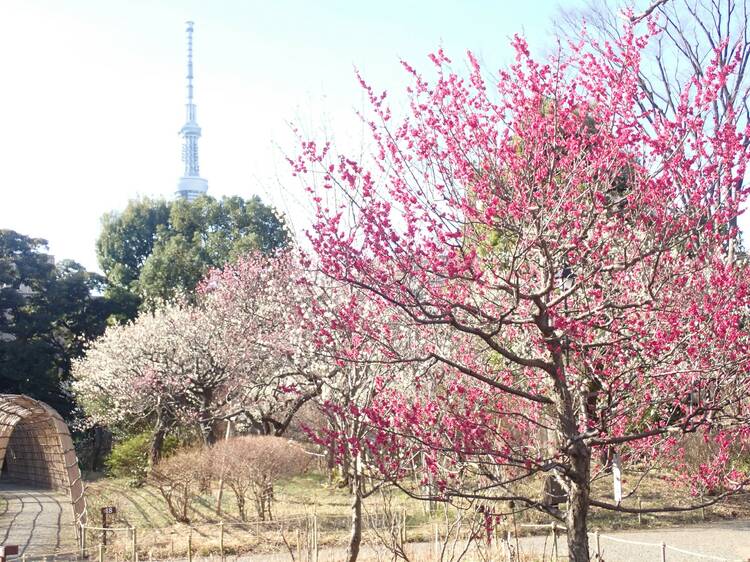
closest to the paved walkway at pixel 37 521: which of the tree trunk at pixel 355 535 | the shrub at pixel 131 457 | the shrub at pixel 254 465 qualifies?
the shrub at pixel 131 457

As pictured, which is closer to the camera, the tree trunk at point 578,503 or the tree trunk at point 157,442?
the tree trunk at point 578,503

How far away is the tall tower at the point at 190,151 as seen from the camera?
108 metres

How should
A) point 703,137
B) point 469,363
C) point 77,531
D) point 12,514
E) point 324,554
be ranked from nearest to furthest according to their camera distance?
point 703,137 < point 469,363 < point 324,554 < point 77,531 < point 12,514

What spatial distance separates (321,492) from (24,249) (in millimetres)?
15729

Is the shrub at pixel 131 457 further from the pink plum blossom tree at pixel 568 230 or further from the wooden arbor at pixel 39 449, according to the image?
the pink plum blossom tree at pixel 568 230

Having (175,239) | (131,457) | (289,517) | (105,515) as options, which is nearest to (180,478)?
(105,515)

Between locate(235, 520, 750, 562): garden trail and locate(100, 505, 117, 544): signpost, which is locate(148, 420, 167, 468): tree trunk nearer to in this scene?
locate(100, 505, 117, 544): signpost

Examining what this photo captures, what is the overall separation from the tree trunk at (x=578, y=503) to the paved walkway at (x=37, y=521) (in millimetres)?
9071

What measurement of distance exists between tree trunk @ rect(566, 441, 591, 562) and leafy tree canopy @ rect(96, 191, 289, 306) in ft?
80.9

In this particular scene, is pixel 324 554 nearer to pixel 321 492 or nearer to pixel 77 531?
pixel 77 531

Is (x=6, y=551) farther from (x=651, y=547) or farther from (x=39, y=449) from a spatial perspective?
(x=39, y=449)

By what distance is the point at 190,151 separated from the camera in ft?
370

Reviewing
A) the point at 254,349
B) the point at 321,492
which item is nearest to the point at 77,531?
the point at 321,492

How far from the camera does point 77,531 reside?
1191 centimetres
